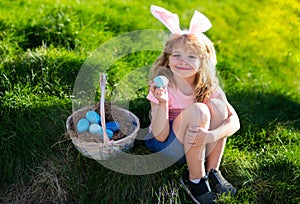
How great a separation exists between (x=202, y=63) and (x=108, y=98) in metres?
0.73

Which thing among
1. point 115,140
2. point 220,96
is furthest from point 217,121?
point 115,140

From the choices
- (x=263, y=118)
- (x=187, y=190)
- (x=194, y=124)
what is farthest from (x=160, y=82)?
(x=263, y=118)

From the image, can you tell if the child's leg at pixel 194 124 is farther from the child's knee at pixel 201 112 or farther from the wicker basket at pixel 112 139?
the wicker basket at pixel 112 139

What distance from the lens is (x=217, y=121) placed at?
2.79m

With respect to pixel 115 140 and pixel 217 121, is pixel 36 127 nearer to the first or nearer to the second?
pixel 115 140

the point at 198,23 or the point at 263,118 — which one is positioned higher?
the point at 198,23

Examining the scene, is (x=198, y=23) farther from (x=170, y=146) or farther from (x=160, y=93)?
(x=170, y=146)

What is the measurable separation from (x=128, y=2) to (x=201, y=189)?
2.26 meters

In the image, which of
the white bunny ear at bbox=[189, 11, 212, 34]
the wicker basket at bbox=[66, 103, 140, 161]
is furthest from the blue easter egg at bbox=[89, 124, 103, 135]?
the white bunny ear at bbox=[189, 11, 212, 34]

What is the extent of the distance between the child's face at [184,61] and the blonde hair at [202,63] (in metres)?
0.02

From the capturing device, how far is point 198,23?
8.99ft

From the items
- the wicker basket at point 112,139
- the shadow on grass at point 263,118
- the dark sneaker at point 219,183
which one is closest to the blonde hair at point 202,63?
the wicker basket at point 112,139

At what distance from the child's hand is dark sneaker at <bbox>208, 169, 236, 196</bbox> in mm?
540

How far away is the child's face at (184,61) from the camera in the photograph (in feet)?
9.13
